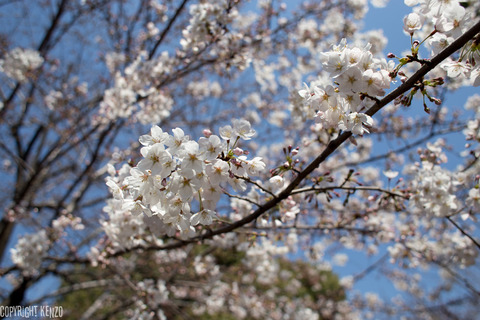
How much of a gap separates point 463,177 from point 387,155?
219 centimetres

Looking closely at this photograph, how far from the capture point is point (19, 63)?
5008 mm

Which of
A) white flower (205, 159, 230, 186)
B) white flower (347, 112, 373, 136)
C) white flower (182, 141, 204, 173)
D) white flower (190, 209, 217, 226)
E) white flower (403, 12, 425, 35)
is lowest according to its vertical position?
white flower (190, 209, 217, 226)

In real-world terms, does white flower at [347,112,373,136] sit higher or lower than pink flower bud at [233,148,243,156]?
higher

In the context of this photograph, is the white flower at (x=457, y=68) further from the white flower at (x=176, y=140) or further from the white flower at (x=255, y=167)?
the white flower at (x=176, y=140)

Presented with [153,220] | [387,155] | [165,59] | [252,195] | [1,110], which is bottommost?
[153,220]

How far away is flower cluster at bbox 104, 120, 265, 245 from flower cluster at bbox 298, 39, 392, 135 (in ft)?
1.61

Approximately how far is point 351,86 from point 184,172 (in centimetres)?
98

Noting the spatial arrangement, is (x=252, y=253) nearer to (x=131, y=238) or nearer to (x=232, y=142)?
(x=131, y=238)

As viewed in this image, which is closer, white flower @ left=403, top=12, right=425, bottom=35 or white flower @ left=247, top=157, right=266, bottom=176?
white flower @ left=247, top=157, right=266, bottom=176

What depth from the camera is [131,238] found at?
2371 millimetres

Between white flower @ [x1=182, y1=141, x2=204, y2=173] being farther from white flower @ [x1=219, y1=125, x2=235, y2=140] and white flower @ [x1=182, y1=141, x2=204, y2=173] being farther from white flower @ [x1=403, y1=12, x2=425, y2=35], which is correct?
white flower @ [x1=403, y1=12, x2=425, y2=35]

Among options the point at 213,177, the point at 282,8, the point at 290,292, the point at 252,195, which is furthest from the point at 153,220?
the point at 290,292

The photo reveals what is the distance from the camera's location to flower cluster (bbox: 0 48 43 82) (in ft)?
16.4

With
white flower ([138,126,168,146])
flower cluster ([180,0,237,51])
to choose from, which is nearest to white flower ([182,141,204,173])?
white flower ([138,126,168,146])
